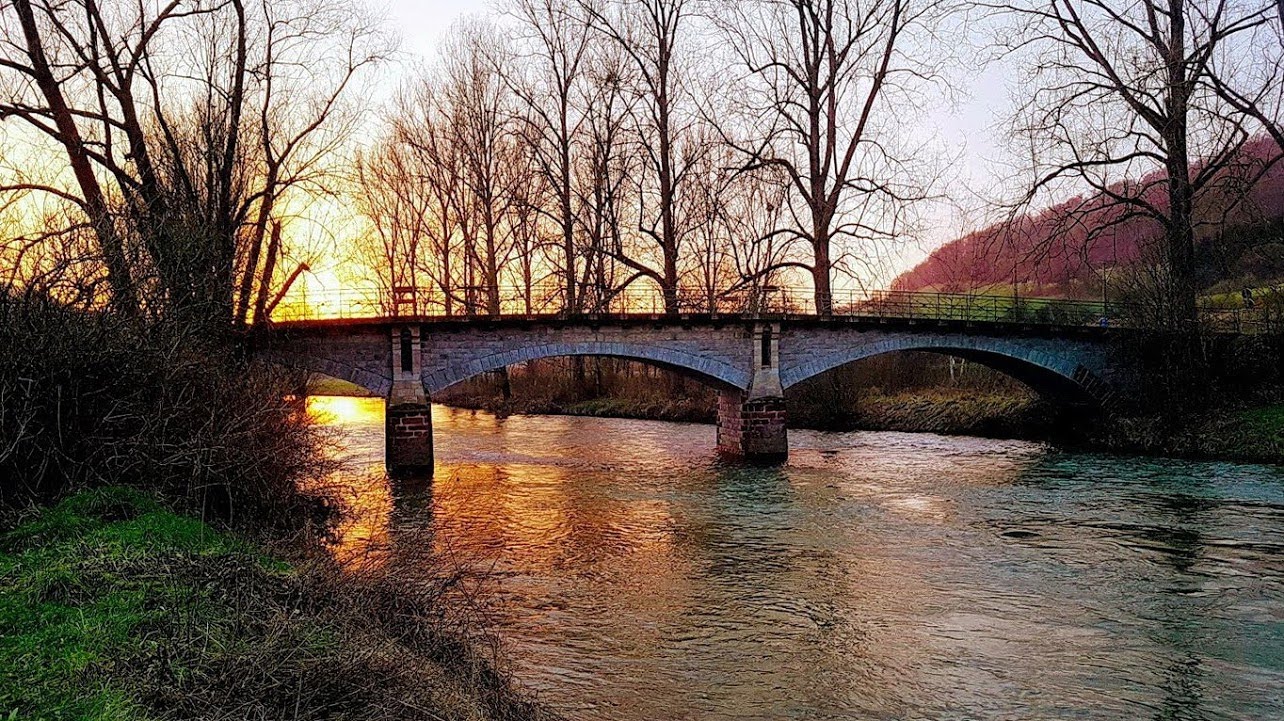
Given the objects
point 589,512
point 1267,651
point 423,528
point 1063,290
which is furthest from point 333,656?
point 1063,290

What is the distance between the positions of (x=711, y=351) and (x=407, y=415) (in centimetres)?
840

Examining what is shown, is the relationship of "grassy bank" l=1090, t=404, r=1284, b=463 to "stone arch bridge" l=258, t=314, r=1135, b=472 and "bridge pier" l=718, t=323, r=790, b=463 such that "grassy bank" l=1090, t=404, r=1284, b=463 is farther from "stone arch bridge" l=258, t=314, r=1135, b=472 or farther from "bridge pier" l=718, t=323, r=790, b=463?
"bridge pier" l=718, t=323, r=790, b=463

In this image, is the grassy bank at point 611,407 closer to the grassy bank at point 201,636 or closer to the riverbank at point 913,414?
the riverbank at point 913,414

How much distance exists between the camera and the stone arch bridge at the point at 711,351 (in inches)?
904

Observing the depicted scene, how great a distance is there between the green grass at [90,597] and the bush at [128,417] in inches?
26.1

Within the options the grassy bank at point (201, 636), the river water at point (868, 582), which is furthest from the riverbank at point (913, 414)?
the grassy bank at point (201, 636)

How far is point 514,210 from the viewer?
35.7 metres

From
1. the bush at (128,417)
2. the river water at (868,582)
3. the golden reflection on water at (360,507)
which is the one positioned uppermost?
the bush at (128,417)

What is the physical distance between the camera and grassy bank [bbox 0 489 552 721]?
498 centimetres

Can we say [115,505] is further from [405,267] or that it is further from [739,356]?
[405,267]

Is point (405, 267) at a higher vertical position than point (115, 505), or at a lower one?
higher

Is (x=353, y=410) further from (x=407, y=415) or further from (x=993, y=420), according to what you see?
(x=993, y=420)

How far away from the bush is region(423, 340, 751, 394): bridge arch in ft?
36.9

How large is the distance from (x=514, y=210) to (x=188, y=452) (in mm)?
26318
